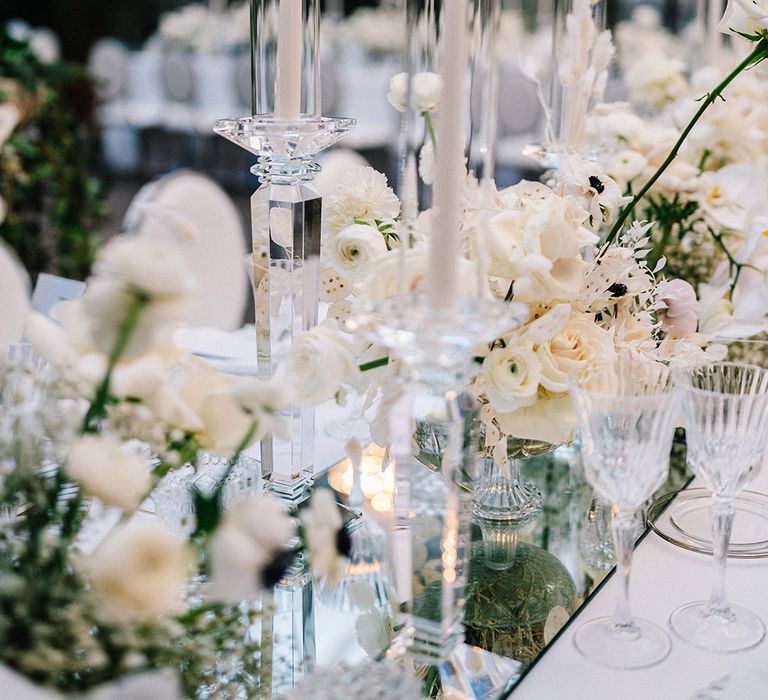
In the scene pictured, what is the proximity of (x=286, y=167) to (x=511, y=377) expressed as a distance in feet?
1.03

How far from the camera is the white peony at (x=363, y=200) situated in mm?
1033

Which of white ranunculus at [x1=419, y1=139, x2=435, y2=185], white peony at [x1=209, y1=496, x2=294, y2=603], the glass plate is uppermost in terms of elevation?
white ranunculus at [x1=419, y1=139, x2=435, y2=185]

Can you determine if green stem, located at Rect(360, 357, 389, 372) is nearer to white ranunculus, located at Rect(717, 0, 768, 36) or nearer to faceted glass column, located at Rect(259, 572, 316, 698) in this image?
faceted glass column, located at Rect(259, 572, 316, 698)

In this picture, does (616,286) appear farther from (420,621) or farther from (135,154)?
(135,154)

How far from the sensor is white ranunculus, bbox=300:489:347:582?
2.10ft

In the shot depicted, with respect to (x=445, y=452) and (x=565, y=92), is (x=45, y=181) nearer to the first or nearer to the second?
(x=565, y=92)

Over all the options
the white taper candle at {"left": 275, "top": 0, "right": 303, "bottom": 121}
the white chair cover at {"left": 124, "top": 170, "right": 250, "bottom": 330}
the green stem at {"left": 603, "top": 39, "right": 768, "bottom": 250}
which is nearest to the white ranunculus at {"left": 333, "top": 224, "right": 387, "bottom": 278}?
the white taper candle at {"left": 275, "top": 0, "right": 303, "bottom": 121}

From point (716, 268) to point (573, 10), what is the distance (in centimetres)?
44

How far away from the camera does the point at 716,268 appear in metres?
1.42

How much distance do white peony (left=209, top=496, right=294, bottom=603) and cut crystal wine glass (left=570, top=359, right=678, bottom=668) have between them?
0.31 metres

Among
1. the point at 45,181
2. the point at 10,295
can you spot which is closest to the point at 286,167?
the point at 10,295

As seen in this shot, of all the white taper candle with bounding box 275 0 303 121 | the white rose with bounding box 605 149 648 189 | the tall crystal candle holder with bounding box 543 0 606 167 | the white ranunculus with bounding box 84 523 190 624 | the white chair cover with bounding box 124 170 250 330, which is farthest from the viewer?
the white chair cover with bounding box 124 170 250 330

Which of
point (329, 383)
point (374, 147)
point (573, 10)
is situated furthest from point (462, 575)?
point (374, 147)

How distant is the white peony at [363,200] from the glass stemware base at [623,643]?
0.46 meters
